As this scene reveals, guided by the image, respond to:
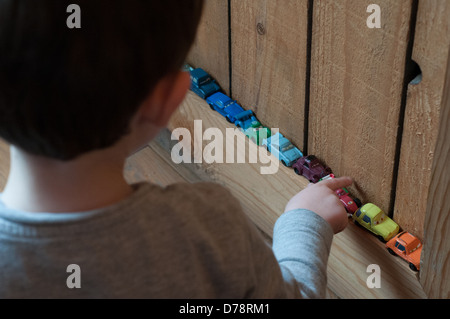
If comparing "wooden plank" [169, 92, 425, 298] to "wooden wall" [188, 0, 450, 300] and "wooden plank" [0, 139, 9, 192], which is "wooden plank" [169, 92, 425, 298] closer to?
"wooden wall" [188, 0, 450, 300]

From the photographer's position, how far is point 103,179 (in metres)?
0.62

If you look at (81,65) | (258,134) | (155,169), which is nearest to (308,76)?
(258,134)

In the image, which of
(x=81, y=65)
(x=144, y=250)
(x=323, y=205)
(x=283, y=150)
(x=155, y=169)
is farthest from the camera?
(x=155, y=169)

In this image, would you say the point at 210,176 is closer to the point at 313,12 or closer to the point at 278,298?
the point at 313,12

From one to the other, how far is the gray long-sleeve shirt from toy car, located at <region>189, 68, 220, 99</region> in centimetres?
69

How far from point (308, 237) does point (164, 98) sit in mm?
341

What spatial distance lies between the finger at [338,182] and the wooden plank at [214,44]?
0.35 meters

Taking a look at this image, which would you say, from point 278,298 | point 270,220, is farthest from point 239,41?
point 278,298

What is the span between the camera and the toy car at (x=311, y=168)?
1.14 meters

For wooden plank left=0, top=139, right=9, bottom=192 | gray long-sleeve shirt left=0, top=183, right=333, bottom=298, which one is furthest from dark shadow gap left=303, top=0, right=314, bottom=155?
wooden plank left=0, top=139, right=9, bottom=192

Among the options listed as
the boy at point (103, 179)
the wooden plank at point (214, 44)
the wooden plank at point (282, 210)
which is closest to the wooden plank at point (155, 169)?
the wooden plank at point (282, 210)

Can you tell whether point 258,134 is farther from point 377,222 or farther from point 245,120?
point 377,222

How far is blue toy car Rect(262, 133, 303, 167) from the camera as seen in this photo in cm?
119
